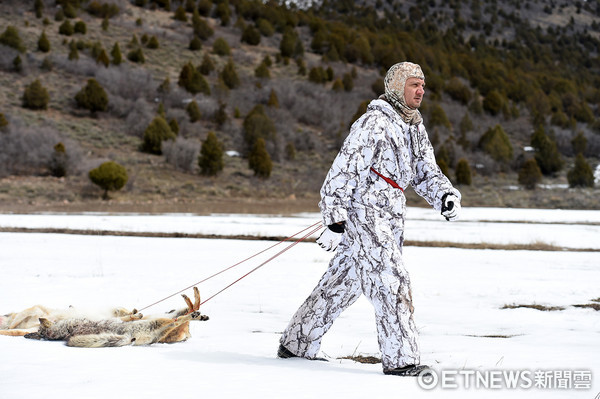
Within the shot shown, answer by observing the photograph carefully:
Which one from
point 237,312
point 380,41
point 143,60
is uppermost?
point 380,41

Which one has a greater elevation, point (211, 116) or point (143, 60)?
point (143, 60)

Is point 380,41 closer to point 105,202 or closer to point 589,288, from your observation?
point 105,202

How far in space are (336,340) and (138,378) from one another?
80.5 inches

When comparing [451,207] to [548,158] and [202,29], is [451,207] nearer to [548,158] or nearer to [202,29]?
[548,158]

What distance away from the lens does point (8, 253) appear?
11.1 meters

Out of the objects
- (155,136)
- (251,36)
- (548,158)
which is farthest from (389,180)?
(251,36)

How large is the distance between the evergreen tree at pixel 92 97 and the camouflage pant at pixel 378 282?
39.5 meters

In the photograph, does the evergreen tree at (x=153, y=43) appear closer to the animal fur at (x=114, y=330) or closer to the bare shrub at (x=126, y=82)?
the bare shrub at (x=126, y=82)

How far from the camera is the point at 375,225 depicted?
3.95 metres

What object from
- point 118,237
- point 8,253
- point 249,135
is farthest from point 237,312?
point 249,135

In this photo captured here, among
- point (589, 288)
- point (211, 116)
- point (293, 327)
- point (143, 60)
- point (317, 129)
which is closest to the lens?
point (293, 327)

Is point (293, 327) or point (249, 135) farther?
point (249, 135)

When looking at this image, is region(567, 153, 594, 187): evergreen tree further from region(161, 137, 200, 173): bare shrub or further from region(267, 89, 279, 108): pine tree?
region(161, 137, 200, 173): bare shrub

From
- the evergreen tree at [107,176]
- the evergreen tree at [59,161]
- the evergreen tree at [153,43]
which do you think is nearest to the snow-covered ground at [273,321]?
the evergreen tree at [107,176]
